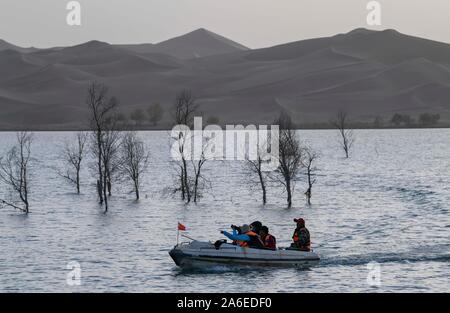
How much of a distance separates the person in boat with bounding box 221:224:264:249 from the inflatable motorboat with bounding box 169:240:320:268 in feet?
1.05

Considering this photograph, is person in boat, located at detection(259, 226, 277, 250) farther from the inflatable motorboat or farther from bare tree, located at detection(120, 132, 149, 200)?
bare tree, located at detection(120, 132, 149, 200)

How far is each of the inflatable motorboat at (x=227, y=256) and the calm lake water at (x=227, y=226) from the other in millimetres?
614

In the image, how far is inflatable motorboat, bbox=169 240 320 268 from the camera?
52156 mm

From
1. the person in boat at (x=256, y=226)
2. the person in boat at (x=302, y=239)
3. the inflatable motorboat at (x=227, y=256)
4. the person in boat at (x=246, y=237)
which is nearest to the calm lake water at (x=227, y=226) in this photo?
the inflatable motorboat at (x=227, y=256)

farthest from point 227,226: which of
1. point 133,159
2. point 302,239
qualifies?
point 133,159

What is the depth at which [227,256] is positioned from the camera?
52219 mm

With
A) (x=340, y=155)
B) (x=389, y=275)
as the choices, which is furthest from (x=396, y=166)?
(x=389, y=275)

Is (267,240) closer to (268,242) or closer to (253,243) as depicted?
(268,242)

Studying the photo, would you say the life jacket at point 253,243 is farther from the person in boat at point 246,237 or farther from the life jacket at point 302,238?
the life jacket at point 302,238

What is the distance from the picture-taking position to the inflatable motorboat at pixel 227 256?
52.2 m

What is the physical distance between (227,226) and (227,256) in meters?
24.8

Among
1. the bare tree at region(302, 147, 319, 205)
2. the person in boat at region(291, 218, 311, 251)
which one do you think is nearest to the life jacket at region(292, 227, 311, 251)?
the person in boat at region(291, 218, 311, 251)
